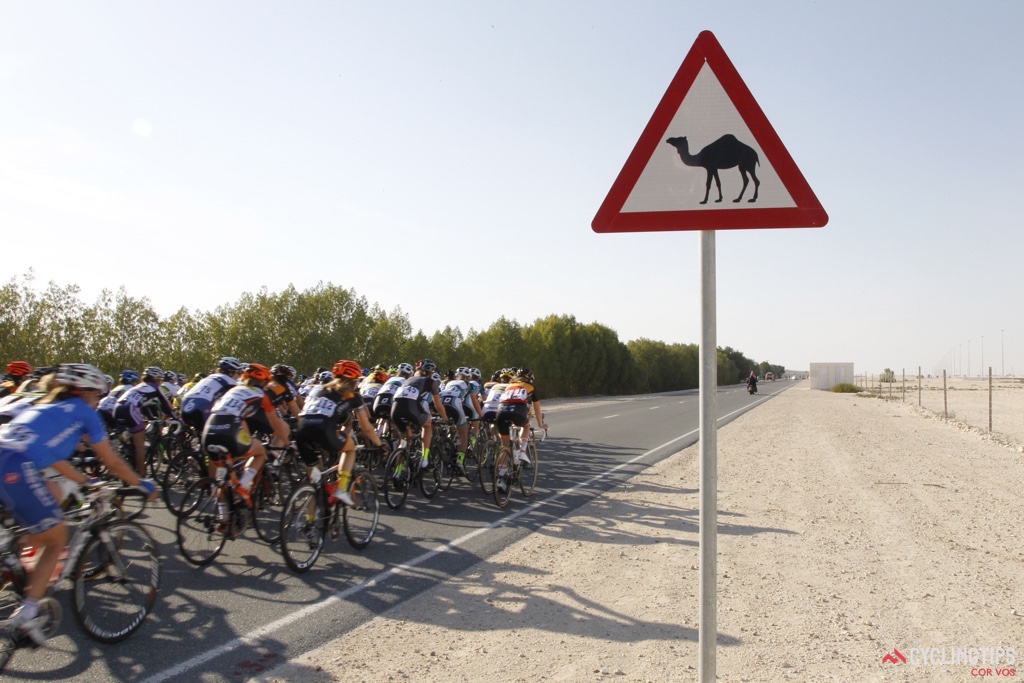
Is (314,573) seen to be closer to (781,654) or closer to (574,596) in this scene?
(574,596)

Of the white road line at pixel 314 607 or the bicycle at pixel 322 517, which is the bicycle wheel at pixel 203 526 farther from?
the white road line at pixel 314 607

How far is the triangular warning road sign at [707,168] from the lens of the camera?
276 cm

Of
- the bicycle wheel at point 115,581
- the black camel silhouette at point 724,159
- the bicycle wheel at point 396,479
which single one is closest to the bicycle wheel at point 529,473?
the bicycle wheel at point 396,479

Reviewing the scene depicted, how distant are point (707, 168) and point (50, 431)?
4.08 m

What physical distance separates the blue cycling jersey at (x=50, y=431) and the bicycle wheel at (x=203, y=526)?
8.12 ft

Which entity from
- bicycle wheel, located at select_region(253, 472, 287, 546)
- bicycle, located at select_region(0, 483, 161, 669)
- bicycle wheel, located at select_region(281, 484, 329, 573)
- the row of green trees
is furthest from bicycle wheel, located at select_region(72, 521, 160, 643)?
the row of green trees

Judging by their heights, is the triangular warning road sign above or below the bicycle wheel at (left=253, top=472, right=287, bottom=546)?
above

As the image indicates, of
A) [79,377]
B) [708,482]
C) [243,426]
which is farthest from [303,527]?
[708,482]

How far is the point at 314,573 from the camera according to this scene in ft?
21.2

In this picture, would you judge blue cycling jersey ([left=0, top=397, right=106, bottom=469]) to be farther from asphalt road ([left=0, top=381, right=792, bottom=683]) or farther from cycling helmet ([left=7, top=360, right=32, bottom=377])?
cycling helmet ([left=7, top=360, right=32, bottom=377])

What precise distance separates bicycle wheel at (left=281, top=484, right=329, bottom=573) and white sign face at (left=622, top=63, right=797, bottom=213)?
15.7ft

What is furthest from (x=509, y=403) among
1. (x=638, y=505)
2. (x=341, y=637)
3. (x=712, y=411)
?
(x=712, y=411)

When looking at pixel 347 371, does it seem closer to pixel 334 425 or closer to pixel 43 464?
pixel 334 425

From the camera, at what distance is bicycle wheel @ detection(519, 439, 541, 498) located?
10.7 m
